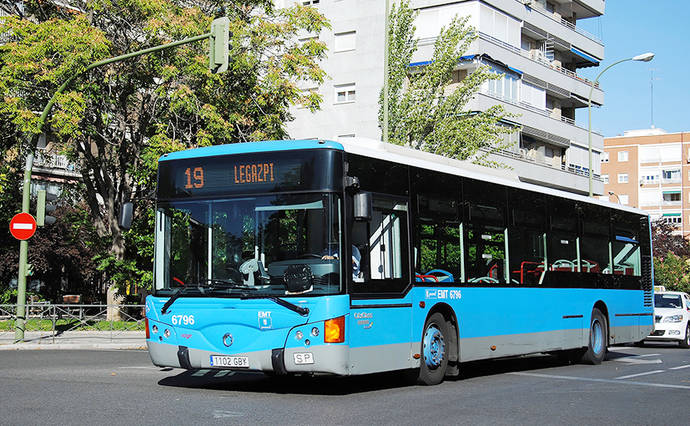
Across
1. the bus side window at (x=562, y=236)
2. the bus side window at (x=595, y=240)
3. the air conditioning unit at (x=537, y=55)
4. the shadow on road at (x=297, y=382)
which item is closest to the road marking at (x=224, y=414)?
the shadow on road at (x=297, y=382)

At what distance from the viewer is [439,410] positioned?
9.57 metres

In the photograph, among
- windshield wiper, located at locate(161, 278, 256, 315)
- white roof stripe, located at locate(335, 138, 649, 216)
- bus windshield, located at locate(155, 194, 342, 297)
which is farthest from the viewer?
white roof stripe, located at locate(335, 138, 649, 216)

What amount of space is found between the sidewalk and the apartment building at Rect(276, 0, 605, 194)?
22677mm

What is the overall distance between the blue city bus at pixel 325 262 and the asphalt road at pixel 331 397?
1.82 feet

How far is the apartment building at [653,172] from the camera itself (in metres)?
103

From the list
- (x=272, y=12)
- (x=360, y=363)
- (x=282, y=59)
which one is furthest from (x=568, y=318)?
(x=272, y=12)

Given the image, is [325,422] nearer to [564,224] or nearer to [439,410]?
[439,410]

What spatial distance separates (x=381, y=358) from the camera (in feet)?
36.6

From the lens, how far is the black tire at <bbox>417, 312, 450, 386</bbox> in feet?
40.0

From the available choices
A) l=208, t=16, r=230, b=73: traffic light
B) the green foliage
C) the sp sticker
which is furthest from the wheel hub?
the green foliage

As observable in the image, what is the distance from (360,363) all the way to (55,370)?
5.95m

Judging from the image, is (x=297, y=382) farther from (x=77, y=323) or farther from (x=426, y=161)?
(x=77, y=323)

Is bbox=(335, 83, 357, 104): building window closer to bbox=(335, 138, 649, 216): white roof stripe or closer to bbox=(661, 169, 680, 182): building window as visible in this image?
bbox=(335, 138, 649, 216): white roof stripe

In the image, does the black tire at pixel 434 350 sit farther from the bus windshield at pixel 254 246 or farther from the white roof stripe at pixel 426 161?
the bus windshield at pixel 254 246
